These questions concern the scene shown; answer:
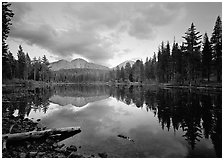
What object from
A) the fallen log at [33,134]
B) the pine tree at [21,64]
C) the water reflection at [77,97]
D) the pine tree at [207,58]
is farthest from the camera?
the pine tree at [21,64]

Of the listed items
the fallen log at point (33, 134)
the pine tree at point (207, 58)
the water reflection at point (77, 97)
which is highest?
the pine tree at point (207, 58)

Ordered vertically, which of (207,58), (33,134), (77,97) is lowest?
(77,97)

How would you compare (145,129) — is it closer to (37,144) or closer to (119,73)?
(37,144)

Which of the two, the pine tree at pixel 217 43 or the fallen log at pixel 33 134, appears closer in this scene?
the fallen log at pixel 33 134

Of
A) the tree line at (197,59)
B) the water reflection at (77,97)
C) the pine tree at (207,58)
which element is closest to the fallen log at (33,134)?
the water reflection at (77,97)

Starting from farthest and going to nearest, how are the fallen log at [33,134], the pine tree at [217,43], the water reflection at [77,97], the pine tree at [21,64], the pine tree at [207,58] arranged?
the pine tree at [21,64], the pine tree at [207,58], the pine tree at [217,43], the water reflection at [77,97], the fallen log at [33,134]

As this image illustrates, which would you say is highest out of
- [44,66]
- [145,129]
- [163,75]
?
[44,66]

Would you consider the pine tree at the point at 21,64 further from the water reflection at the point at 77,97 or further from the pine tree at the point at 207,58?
the pine tree at the point at 207,58

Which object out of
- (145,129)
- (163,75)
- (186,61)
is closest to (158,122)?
(145,129)

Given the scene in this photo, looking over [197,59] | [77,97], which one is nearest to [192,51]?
[197,59]

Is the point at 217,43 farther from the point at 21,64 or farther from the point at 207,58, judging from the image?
the point at 21,64

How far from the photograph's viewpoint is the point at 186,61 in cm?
4822

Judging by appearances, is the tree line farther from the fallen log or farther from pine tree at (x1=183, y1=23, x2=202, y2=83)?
the fallen log

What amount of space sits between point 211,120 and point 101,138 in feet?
28.7
